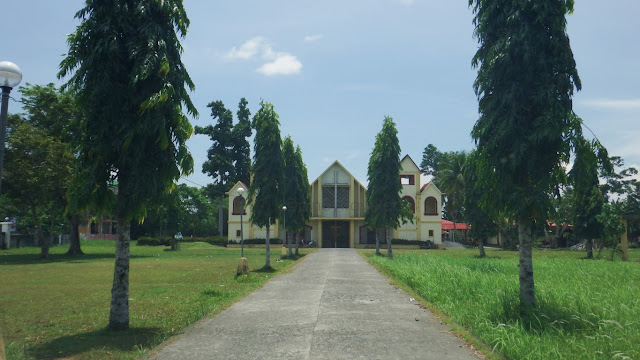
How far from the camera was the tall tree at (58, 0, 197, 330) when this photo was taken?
8773 mm

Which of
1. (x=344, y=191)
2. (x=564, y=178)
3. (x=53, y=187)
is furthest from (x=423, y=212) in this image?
(x=564, y=178)

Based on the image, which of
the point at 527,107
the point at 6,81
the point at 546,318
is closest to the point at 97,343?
the point at 6,81

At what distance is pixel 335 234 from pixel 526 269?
1873 inches

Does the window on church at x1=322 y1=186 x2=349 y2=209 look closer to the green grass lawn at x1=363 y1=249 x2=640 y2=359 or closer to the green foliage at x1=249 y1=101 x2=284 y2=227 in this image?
the green foliage at x1=249 y1=101 x2=284 y2=227

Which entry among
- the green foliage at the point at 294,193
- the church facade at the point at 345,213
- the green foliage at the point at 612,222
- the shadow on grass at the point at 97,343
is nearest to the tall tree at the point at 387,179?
the green foliage at the point at 294,193

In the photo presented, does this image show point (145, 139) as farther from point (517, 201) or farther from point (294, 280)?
Answer: point (294, 280)

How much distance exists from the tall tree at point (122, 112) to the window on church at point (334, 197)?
47.7m

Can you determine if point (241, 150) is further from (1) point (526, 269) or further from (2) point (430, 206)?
(1) point (526, 269)

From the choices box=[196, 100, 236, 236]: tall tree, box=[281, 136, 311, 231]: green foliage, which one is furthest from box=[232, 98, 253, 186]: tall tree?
box=[281, 136, 311, 231]: green foliage

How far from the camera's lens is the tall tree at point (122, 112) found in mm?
8773

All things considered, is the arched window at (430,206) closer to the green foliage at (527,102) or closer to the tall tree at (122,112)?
the green foliage at (527,102)

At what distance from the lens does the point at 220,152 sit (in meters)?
72.7

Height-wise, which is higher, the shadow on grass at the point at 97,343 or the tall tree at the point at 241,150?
the tall tree at the point at 241,150

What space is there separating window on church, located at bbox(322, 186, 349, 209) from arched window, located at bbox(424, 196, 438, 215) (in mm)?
10123
